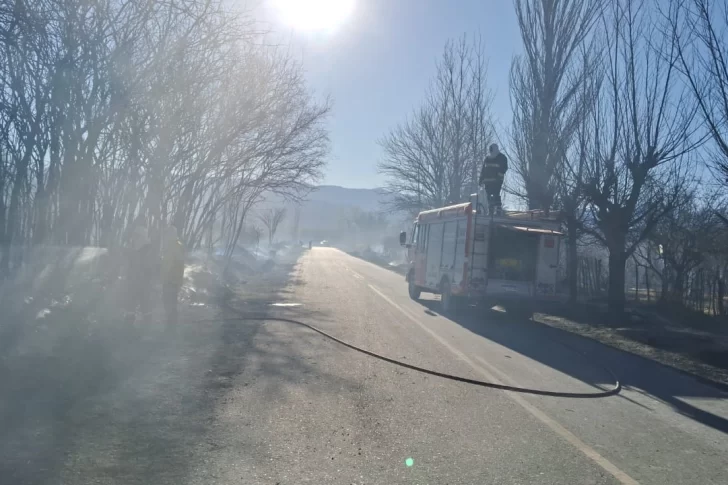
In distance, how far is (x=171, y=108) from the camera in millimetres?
17891

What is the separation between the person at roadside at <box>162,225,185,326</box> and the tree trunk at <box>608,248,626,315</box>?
12.2 meters

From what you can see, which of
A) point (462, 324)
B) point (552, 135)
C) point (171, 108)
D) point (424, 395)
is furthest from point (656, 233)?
point (424, 395)

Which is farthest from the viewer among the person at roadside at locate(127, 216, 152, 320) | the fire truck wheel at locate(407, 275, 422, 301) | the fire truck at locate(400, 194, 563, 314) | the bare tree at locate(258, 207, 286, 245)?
the bare tree at locate(258, 207, 286, 245)

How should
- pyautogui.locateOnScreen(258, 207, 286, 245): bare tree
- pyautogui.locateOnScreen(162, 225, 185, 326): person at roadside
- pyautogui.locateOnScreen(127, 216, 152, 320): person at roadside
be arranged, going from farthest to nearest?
pyautogui.locateOnScreen(258, 207, 286, 245): bare tree < pyautogui.locateOnScreen(127, 216, 152, 320): person at roadside < pyautogui.locateOnScreen(162, 225, 185, 326): person at roadside

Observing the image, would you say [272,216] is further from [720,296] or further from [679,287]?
[720,296]

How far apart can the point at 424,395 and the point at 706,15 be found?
11.3m

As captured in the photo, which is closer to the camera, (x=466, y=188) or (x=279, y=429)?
(x=279, y=429)

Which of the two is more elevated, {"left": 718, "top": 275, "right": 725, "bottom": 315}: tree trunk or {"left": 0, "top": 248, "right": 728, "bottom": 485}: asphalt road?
{"left": 718, "top": 275, "right": 725, "bottom": 315}: tree trunk

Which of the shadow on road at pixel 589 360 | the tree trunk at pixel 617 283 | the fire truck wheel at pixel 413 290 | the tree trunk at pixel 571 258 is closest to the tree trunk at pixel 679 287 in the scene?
the tree trunk at pixel 571 258

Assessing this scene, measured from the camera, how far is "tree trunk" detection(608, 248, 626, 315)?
20.5m

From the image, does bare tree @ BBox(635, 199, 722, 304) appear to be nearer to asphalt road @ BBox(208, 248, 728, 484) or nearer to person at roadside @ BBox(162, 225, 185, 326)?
asphalt road @ BBox(208, 248, 728, 484)

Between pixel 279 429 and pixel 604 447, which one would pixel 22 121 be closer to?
pixel 279 429

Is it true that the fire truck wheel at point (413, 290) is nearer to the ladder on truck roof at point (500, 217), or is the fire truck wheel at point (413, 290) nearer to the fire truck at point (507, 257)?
the fire truck at point (507, 257)

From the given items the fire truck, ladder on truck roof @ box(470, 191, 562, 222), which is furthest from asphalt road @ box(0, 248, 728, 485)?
ladder on truck roof @ box(470, 191, 562, 222)
